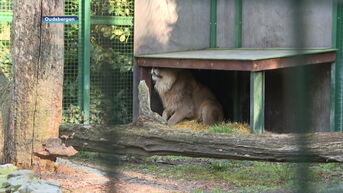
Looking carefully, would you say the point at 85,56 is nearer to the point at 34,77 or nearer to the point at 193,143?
the point at 34,77

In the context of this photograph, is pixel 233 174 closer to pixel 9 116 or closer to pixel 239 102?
pixel 9 116

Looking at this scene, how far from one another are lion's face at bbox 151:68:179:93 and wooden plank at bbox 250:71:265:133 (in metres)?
1.77

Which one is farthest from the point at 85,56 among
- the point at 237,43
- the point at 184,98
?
the point at 237,43

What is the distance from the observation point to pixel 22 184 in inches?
192

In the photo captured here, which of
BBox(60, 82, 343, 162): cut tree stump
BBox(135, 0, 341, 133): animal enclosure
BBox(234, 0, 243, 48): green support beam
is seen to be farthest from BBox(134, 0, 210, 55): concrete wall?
BBox(60, 82, 343, 162): cut tree stump

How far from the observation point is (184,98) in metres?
10.5

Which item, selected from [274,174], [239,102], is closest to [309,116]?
[274,174]

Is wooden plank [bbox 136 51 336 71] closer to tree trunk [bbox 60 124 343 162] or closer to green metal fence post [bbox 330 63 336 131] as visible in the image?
green metal fence post [bbox 330 63 336 131]

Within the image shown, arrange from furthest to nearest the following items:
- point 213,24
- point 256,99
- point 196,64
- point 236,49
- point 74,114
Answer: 1. point 213,24
2. point 236,49
3. point 74,114
4. point 196,64
5. point 256,99

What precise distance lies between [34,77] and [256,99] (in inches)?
144

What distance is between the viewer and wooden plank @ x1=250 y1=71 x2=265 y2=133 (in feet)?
27.8

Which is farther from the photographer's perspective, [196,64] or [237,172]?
[196,64]

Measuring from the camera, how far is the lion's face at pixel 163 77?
980 centimetres

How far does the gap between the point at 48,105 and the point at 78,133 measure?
1.41 ft
